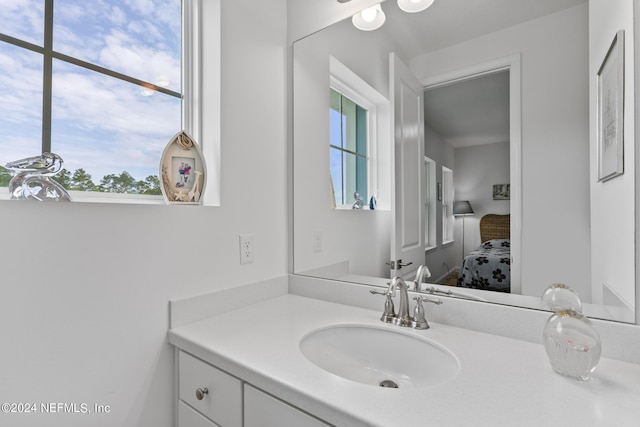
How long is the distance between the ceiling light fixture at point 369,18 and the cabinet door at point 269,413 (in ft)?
4.32

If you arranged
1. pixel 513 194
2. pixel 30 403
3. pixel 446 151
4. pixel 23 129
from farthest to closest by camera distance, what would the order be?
pixel 446 151
pixel 513 194
pixel 23 129
pixel 30 403

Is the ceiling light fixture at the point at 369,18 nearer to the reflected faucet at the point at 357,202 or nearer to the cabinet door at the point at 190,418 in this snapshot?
the reflected faucet at the point at 357,202

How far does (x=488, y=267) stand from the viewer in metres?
1.02

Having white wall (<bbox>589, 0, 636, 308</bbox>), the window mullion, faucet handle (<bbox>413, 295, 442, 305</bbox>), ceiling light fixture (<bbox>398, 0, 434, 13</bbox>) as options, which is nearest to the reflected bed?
faucet handle (<bbox>413, 295, 442, 305</bbox>)

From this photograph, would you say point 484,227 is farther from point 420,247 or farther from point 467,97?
point 467,97

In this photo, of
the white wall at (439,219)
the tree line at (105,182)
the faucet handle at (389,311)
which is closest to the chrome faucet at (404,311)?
the faucet handle at (389,311)

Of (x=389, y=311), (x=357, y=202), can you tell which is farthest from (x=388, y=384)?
(x=357, y=202)

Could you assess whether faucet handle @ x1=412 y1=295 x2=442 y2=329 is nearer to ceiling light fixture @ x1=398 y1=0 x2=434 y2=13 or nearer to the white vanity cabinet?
the white vanity cabinet

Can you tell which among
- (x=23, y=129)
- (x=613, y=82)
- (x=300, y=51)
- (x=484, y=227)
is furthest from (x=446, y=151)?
(x=23, y=129)

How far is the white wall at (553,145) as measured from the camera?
2.85 feet

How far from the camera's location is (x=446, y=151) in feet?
3.58

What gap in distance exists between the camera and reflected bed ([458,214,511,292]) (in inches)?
38.9

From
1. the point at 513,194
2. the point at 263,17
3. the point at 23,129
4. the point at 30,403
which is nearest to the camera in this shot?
the point at 30,403

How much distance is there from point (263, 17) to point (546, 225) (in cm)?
135
